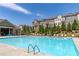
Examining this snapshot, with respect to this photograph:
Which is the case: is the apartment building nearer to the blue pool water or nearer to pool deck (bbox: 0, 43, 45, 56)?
the blue pool water

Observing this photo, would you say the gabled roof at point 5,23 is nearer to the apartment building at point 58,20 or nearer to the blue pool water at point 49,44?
the blue pool water at point 49,44

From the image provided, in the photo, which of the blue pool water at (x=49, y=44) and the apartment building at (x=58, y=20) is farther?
the apartment building at (x=58, y=20)

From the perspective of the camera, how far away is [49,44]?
20.5 ft

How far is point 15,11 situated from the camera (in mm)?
6203

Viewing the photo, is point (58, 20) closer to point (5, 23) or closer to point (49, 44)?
point (49, 44)

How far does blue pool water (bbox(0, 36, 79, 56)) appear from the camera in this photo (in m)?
6.04

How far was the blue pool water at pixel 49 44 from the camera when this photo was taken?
6039 millimetres

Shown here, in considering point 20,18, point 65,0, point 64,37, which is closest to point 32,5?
point 20,18

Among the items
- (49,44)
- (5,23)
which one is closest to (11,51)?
(5,23)

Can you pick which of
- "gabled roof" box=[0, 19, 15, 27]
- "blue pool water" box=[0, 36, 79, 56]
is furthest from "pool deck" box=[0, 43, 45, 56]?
"gabled roof" box=[0, 19, 15, 27]

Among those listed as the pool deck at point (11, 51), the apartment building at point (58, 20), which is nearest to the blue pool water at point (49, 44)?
the pool deck at point (11, 51)

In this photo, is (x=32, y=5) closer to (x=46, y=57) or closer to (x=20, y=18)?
(x=20, y=18)

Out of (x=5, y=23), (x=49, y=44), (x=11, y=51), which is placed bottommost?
(x=11, y=51)

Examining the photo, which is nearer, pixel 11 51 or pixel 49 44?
pixel 11 51
